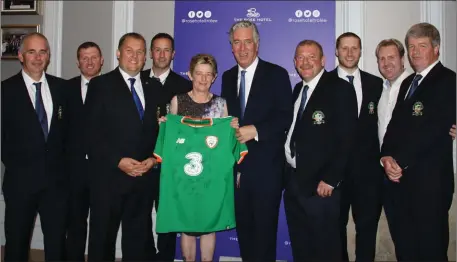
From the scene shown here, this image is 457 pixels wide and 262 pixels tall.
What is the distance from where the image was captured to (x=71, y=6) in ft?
17.8

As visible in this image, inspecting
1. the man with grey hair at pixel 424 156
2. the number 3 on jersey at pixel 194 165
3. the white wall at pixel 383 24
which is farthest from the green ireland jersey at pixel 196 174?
the white wall at pixel 383 24

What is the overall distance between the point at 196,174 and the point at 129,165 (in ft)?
1.84

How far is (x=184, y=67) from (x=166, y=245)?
2349 mm

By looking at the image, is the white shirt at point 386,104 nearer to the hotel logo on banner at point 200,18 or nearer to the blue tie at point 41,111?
the hotel logo on banner at point 200,18

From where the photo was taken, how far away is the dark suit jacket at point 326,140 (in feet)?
10.8

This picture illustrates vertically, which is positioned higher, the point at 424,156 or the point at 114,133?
the point at 114,133

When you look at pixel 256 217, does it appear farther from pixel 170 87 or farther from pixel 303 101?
pixel 170 87

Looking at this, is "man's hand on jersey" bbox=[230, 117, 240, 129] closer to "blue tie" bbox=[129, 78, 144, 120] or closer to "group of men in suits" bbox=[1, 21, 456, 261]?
"group of men in suits" bbox=[1, 21, 456, 261]

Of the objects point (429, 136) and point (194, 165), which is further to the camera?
point (194, 165)

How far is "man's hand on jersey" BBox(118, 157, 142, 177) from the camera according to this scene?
3.27 m

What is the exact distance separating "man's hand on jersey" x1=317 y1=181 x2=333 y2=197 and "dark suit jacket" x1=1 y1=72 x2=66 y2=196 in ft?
7.38

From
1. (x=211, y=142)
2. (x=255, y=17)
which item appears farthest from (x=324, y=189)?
(x=255, y=17)

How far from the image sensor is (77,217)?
4016mm

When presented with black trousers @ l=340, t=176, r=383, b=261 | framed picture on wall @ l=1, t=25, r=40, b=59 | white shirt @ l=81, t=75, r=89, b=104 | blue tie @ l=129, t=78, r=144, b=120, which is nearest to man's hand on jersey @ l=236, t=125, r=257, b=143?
blue tie @ l=129, t=78, r=144, b=120
